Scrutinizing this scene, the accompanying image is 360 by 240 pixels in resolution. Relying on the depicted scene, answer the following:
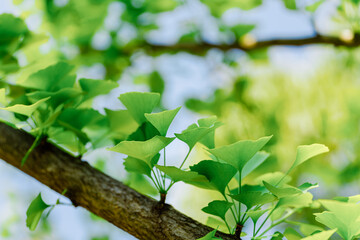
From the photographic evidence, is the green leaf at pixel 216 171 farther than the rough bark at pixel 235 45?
No

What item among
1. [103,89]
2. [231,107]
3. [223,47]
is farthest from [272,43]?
[103,89]

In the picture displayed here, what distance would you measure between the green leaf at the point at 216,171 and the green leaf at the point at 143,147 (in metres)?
0.04

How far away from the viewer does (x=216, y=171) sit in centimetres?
32

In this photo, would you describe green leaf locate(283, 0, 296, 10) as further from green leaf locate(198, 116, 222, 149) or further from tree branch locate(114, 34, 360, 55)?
green leaf locate(198, 116, 222, 149)

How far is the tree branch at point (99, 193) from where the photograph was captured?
0.34 metres

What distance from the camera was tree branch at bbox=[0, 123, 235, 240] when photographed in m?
0.34

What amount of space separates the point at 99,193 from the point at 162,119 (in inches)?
5.0

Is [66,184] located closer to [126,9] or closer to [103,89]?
[103,89]

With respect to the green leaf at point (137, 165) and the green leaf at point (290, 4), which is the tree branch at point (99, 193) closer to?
the green leaf at point (137, 165)

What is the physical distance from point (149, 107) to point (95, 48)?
848 mm

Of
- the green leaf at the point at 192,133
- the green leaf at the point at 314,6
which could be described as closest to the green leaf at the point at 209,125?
the green leaf at the point at 192,133

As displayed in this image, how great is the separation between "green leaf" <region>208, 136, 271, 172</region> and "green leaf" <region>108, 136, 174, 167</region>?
0.04m

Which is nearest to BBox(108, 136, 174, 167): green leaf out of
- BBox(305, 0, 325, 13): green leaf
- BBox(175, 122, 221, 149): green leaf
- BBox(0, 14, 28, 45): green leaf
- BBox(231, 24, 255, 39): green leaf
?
BBox(175, 122, 221, 149): green leaf

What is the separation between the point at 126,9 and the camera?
3.23 ft
